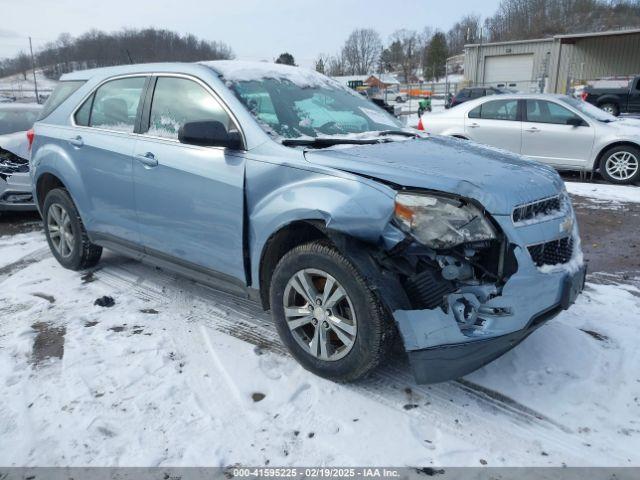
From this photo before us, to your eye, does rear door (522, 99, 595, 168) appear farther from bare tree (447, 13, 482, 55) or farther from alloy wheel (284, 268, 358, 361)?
bare tree (447, 13, 482, 55)

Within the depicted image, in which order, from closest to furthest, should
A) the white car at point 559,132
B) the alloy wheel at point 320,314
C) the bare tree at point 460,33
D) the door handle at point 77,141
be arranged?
the alloy wheel at point 320,314 → the door handle at point 77,141 → the white car at point 559,132 → the bare tree at point 460,33

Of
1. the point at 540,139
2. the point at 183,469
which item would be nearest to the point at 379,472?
A: the point at 183,469

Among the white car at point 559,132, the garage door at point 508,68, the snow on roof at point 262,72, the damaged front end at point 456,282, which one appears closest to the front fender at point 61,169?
the snow on roof at point 262,72

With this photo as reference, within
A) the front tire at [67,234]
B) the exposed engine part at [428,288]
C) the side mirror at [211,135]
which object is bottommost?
the front tire at [67,234]

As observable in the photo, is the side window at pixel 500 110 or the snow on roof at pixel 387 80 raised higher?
the snow on roof at pixel 387 80

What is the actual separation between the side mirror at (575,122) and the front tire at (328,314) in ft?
25.1

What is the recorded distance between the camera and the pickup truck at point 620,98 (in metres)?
20.1

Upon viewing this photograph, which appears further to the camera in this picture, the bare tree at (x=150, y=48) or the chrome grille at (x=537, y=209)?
the bare tree at (x=150, y=48)

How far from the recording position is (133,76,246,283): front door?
320 centimetres

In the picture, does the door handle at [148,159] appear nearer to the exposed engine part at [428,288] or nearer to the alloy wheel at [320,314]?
the alloy wheel at [320,314]

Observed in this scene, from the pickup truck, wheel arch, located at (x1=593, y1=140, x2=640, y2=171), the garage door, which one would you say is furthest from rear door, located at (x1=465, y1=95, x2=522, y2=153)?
the garage door

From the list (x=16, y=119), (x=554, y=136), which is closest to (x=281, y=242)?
(x=16, y=119)

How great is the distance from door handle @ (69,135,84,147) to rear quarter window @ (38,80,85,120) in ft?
1.83

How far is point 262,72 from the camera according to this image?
12.2ft
